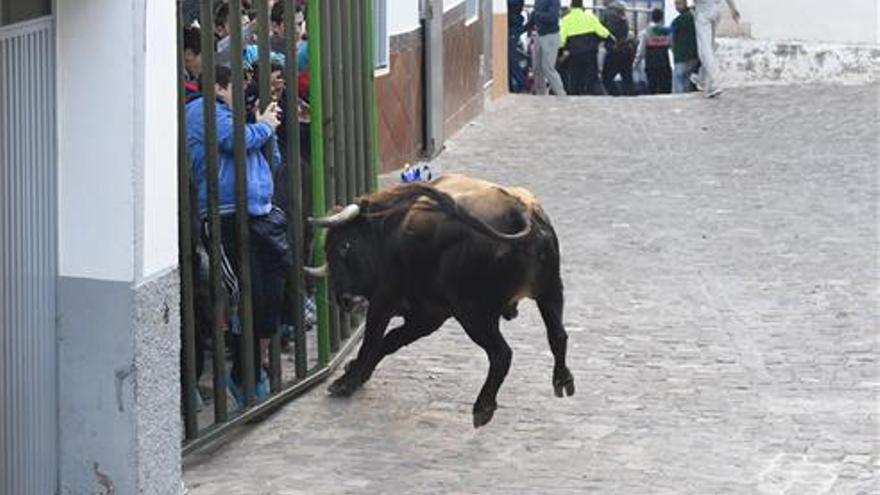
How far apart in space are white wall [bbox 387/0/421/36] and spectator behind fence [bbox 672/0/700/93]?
628 cm

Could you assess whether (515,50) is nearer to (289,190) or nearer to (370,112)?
(370,112)

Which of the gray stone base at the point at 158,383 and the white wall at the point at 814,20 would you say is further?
the white wall at the point at 814,20

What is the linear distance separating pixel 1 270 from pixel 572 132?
44.4ft

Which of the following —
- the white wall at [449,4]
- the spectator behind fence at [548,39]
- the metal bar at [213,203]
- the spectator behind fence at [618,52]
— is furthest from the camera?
the spectator behind fence at [618,52]

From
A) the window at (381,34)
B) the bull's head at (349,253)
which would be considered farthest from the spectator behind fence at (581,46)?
the bull's head at (349,253)

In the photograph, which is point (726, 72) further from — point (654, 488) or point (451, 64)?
point (654, 488)

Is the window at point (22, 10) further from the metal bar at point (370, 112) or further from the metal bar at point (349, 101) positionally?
the metal bar at point (370, 112)

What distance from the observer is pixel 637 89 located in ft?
86.6

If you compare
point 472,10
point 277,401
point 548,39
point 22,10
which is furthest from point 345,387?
point 548,39

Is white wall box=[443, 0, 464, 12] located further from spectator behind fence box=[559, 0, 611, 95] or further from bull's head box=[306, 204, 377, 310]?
bull's head box=[306, 204, 377, 310]

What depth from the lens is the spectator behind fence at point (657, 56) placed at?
25188 millimetres

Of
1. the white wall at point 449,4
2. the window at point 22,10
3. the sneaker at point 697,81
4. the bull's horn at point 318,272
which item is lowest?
the bull's horn at point 318,272

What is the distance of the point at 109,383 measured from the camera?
761 centimetres

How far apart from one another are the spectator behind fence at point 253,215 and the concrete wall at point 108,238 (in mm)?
1071
